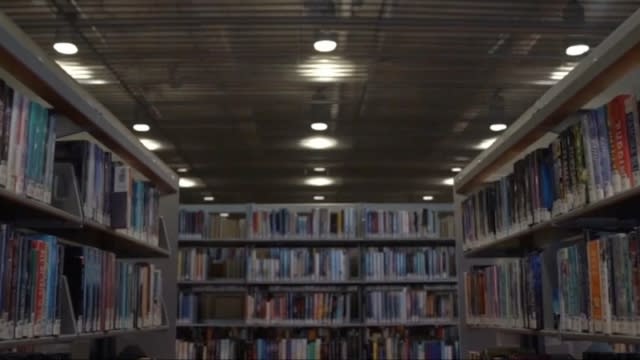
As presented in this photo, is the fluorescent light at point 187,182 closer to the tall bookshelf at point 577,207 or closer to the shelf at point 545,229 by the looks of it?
the shelf at point 545,229

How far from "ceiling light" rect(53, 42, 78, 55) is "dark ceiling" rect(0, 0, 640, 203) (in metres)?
0.05

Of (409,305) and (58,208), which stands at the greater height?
(58,208)

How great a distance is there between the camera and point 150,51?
5559 millimetres

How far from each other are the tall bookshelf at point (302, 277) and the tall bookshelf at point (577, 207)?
2.97m

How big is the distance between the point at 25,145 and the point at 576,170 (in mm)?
1537

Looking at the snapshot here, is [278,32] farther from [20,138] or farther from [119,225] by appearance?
[20,138]

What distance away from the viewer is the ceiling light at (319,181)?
1042 cm

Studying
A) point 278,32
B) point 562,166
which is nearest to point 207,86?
point 278,32

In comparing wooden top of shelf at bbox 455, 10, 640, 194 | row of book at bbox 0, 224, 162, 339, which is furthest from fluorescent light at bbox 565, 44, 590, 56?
row of book at bbox 0, 224, 162, 339

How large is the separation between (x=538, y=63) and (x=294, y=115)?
96.1 inches

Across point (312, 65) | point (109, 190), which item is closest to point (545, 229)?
point (109, 190)

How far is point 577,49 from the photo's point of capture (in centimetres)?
545

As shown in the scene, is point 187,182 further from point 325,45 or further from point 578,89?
point 578,89

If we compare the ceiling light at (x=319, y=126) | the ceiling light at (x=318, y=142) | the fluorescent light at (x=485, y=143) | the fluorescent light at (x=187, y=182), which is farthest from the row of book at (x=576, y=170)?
the fluorescent light at (x=187, y=182)
